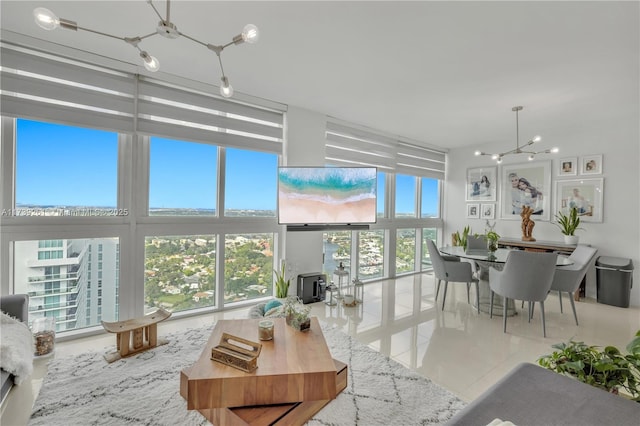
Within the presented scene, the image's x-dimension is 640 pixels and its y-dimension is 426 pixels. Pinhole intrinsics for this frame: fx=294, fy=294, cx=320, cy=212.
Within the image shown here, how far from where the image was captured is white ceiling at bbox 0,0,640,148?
206 cm

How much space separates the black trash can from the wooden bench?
5613 mm

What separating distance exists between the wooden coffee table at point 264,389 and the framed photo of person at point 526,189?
16.5 ft

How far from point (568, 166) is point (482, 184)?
4.39ft

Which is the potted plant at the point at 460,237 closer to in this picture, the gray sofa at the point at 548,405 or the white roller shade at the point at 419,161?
the white roller shade at the point at 419,161

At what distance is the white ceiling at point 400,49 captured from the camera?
81.0 inches

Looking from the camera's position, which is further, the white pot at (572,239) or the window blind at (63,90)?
the white pot at (572,239)

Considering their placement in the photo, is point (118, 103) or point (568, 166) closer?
point (118, 103)

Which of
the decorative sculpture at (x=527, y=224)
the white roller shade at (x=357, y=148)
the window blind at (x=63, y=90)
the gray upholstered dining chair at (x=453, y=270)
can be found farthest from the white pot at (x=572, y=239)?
the window blind at (x=63, y=90)

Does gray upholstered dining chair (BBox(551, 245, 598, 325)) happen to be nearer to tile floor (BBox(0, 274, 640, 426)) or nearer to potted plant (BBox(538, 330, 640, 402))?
tile floor (BBox(0, 274, 640, 426))

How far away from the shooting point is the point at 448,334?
3.12 metres

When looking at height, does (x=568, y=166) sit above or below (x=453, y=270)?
above

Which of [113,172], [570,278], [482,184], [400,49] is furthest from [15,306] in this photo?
[482,184]

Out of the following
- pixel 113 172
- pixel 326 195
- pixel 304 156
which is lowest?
pixel 326 195

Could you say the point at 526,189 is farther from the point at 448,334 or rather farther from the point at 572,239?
the point at 448,334
